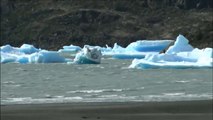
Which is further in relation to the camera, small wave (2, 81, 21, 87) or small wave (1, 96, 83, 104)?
small wave (2, 81, 21, 87)

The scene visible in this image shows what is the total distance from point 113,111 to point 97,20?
204 feet

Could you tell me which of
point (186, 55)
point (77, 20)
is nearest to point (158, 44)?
point (186, 55)

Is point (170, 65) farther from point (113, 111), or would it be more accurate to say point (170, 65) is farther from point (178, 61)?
point (113, 111)

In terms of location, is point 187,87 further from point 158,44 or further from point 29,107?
point 158,44

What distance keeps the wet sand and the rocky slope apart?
174 ft

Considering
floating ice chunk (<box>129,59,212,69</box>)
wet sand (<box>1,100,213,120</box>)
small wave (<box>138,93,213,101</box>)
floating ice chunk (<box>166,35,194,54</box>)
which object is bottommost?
wet sand (<box>1,100,213,120</box>)

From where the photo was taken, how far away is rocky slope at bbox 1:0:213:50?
229 ft

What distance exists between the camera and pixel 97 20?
2896 inches

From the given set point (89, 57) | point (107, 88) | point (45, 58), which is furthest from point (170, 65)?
point (45, 58)

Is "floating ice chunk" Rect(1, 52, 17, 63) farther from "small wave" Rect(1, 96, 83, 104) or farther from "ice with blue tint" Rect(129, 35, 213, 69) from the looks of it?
"small wave" Rect(1, 96, 83, 104)

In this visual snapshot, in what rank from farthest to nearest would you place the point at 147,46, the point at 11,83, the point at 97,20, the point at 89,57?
the point at 97,20 → the point at 147,46 → the point at 89,57 → the point at 11,83

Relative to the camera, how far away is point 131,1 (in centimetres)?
7969

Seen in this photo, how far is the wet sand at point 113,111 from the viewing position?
10.8m

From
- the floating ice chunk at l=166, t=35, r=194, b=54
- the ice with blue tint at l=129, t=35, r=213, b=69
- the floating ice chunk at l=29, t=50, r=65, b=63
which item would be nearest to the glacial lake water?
the ice with blue tint at l=129, t=35, r=213, b=69
